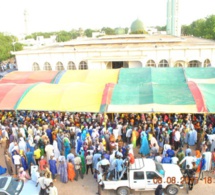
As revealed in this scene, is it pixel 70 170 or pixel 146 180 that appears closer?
pixel 146 180

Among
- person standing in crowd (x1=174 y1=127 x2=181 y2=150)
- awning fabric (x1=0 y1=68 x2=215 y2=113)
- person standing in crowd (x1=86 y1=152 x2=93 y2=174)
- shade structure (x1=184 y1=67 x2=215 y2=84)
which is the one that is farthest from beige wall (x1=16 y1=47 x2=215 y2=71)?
person standing in crowd (x1=86 y1=152 x2=93 y2=174)

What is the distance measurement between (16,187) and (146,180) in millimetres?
4090

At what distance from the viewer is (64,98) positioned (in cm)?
1297

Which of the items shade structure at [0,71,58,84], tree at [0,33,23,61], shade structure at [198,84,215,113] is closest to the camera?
shade structure at [198,84,215,113]

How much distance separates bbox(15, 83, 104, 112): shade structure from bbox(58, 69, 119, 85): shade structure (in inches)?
91.9

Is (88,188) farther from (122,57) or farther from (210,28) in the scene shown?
(210,28)

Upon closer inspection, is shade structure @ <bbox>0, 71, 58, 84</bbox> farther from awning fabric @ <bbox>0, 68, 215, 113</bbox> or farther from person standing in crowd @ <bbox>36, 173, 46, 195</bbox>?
person standing in crowd @ <bbox>36, 173, 46, 195</bbox>

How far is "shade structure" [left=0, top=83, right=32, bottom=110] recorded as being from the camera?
12.9 m

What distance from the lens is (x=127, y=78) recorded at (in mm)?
16125

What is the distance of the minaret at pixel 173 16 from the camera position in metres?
71.6

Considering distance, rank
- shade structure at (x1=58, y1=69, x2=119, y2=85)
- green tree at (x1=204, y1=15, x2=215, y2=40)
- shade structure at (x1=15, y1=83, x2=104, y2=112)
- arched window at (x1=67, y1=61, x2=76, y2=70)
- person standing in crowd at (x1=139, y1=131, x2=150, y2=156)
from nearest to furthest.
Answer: person standing in crowd at (x1=139, y1=131, x2=150, y2=156) → shade structure at (x1=15, y1=83, x2=104, y2=112) → shade structure at (x1=58, y1=69, x2=119, y2=85) → arched window at (x1=67, y1=61, x2=76, y2=70) → green tree at (x1=204, y1=15, x2=215, y2=40)

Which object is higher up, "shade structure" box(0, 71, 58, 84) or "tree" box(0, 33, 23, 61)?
"tree" box(0, 33, 23, 61)
